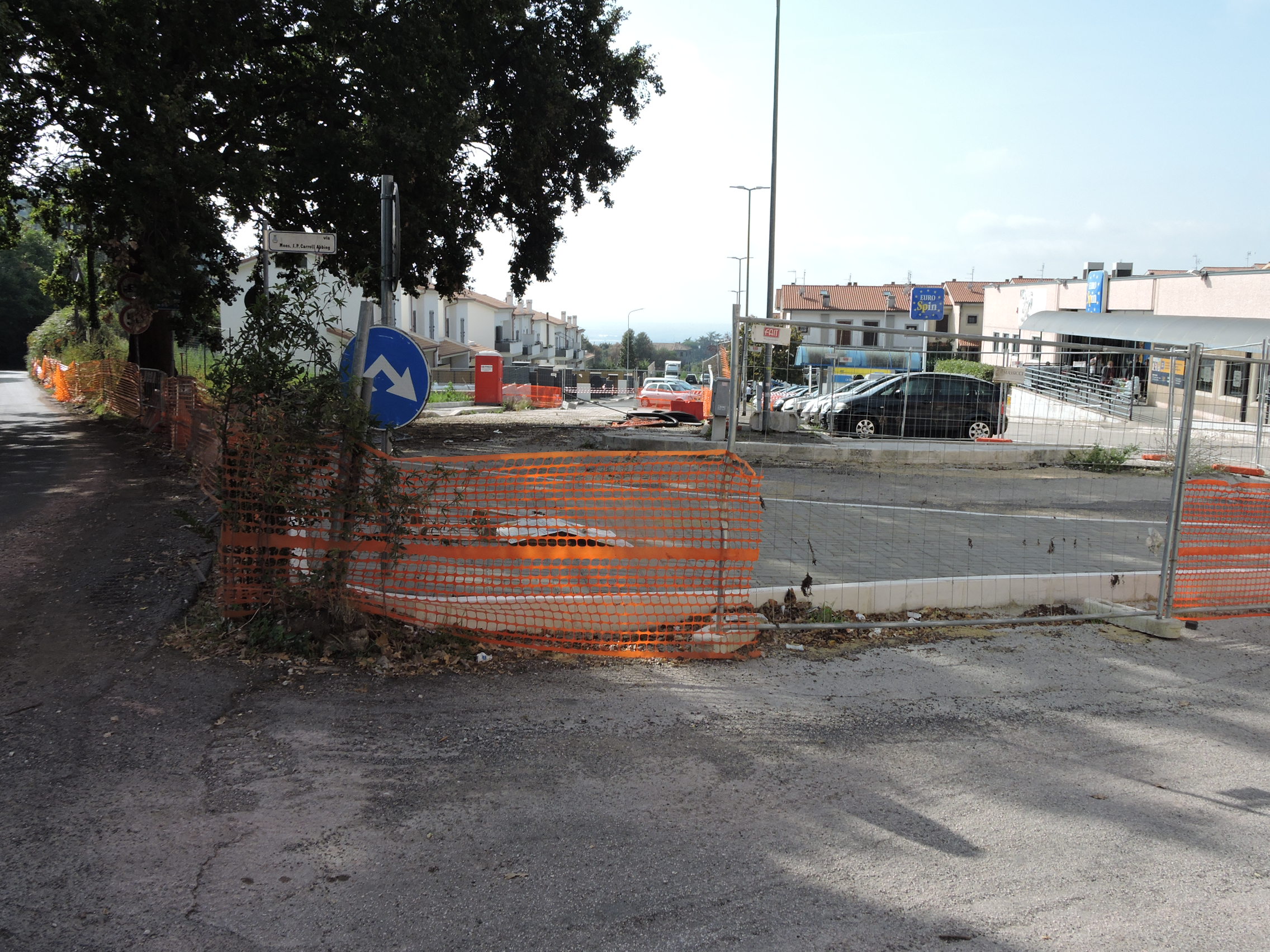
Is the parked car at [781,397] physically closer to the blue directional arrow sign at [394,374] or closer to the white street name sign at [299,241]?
the white street name sign at [299,241]

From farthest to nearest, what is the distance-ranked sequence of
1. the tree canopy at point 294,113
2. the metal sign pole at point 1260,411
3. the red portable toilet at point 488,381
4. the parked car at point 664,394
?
the red portable toilet at point 488,381 → the parked car at point 664,394 → the tree canopy at point 294,113 → the metal sign pole at point 1260,411

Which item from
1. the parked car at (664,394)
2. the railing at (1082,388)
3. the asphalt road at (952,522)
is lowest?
the asphalt road at (952,522)

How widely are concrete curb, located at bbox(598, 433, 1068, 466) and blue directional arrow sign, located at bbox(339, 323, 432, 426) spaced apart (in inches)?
220

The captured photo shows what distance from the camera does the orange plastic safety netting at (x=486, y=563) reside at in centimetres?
577

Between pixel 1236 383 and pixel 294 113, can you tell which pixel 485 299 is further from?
pixel 1236 383

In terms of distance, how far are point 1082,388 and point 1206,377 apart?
5.16ft

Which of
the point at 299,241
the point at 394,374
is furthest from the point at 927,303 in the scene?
the point at 394,374

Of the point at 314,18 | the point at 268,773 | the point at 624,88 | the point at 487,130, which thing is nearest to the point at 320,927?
the point at 268,773

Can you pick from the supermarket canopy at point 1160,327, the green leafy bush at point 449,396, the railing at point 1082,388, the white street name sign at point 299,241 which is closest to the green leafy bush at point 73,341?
the green leafy bush at point 449,396

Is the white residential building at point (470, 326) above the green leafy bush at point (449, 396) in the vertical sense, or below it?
above

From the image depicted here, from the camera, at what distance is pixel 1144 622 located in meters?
7.04

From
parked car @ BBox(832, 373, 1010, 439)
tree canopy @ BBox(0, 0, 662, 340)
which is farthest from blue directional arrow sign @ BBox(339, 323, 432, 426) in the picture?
tree canopy @ BBox(0, 0, 662, 340)

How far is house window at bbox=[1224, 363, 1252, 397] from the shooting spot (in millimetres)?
11741

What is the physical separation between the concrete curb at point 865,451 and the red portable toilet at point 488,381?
20147mm
